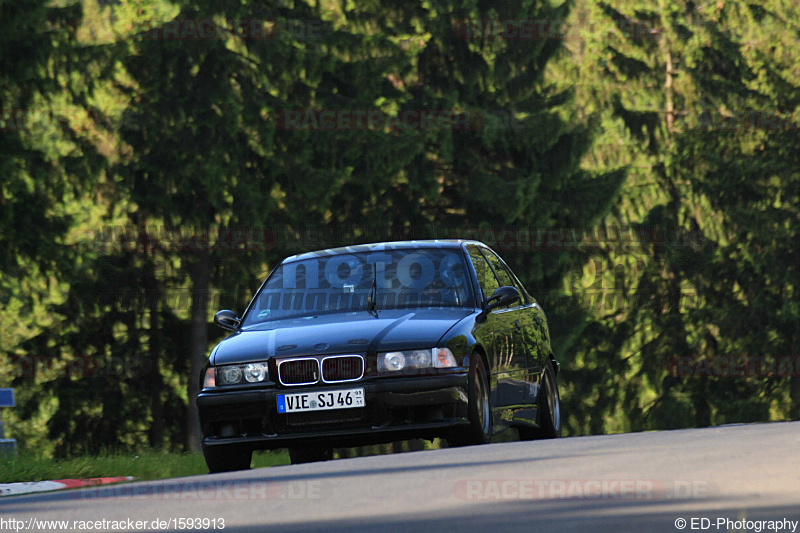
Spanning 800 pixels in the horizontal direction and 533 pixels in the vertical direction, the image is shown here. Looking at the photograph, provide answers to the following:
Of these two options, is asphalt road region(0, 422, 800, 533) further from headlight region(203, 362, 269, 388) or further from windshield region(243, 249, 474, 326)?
windshield region(243, 249, 474, 326)

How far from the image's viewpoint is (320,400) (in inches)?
391

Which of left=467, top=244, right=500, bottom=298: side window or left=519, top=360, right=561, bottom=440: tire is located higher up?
left=467, top=244, right=500, bottom=298: side window

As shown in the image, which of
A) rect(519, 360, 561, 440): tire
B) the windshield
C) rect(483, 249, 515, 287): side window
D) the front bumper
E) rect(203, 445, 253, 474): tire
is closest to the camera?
the front bumper

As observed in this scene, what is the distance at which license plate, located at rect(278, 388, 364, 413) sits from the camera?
991 cm

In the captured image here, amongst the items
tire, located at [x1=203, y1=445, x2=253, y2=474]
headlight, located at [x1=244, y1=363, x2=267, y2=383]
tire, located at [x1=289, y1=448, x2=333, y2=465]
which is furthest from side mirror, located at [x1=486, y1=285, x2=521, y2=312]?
tire, located at [x1=289, y1=448, x2=333, y2=465]

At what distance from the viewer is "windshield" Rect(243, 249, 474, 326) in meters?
11.1

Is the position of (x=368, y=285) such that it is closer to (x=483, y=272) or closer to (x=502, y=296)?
(x=502, y=296)

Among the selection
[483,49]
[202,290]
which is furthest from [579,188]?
[202,290]

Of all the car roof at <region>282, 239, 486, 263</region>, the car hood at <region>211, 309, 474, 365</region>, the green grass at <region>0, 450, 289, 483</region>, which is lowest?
the green grass at <region>0, 450, 289, 483</region>

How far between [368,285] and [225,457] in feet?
5.81

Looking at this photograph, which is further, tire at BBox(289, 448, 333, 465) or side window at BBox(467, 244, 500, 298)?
tire at BBox(289, 448, 333, 465)

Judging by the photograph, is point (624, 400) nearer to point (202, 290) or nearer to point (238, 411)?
point (202, 290)

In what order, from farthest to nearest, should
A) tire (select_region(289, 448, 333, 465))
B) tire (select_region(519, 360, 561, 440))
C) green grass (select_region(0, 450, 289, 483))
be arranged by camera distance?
1. tire (select_region(289, 448, 333, 465))
2. tire (select_region(519, 360, 561, 440))
3. green grass (select_region(0, 450, 289, 483))

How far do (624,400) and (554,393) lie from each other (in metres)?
27.9
